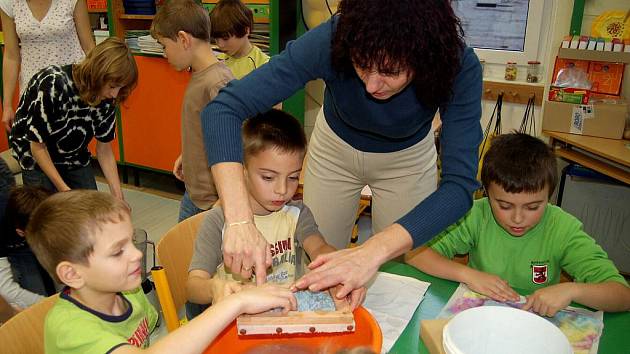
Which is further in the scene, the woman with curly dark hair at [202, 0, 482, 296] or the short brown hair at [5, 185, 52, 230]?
the short brown hair at [5, 185, 52, 230]

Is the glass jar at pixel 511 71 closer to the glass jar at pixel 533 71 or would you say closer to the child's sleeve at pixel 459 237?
the glass jar at pixel 533 71

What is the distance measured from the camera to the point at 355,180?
165 centimetres

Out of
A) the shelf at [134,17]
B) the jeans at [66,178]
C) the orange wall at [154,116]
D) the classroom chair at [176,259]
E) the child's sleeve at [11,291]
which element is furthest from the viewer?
the shelf at [134,17]

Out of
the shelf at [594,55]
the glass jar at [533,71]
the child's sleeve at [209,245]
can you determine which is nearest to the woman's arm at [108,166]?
the child's sleeve at [209,245]

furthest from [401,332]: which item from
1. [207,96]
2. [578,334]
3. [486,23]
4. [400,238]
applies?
[486,23]

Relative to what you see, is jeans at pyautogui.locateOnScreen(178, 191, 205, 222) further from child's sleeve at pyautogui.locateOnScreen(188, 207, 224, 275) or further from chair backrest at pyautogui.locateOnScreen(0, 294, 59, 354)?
chair backrest at pyautogui.locateOnScreen(0, 294, 59, 354)

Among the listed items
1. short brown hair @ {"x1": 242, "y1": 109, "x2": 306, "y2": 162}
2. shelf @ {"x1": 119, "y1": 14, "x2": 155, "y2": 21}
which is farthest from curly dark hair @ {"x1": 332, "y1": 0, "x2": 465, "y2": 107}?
shelf @ {"x1": 119, "y1": 14, "x2": 155, "y2": 21}

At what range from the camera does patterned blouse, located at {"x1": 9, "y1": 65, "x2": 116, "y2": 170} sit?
2.08 metres

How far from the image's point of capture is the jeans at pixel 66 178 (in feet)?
7.19

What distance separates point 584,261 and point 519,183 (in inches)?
10.4

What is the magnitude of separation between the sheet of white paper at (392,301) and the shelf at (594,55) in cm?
202

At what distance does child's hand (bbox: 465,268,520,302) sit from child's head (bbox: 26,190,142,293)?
31.0 inches

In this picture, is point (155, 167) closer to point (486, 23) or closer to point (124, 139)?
point (124, 139)

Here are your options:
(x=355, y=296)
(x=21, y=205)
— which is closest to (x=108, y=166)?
(x=21, y=205)
